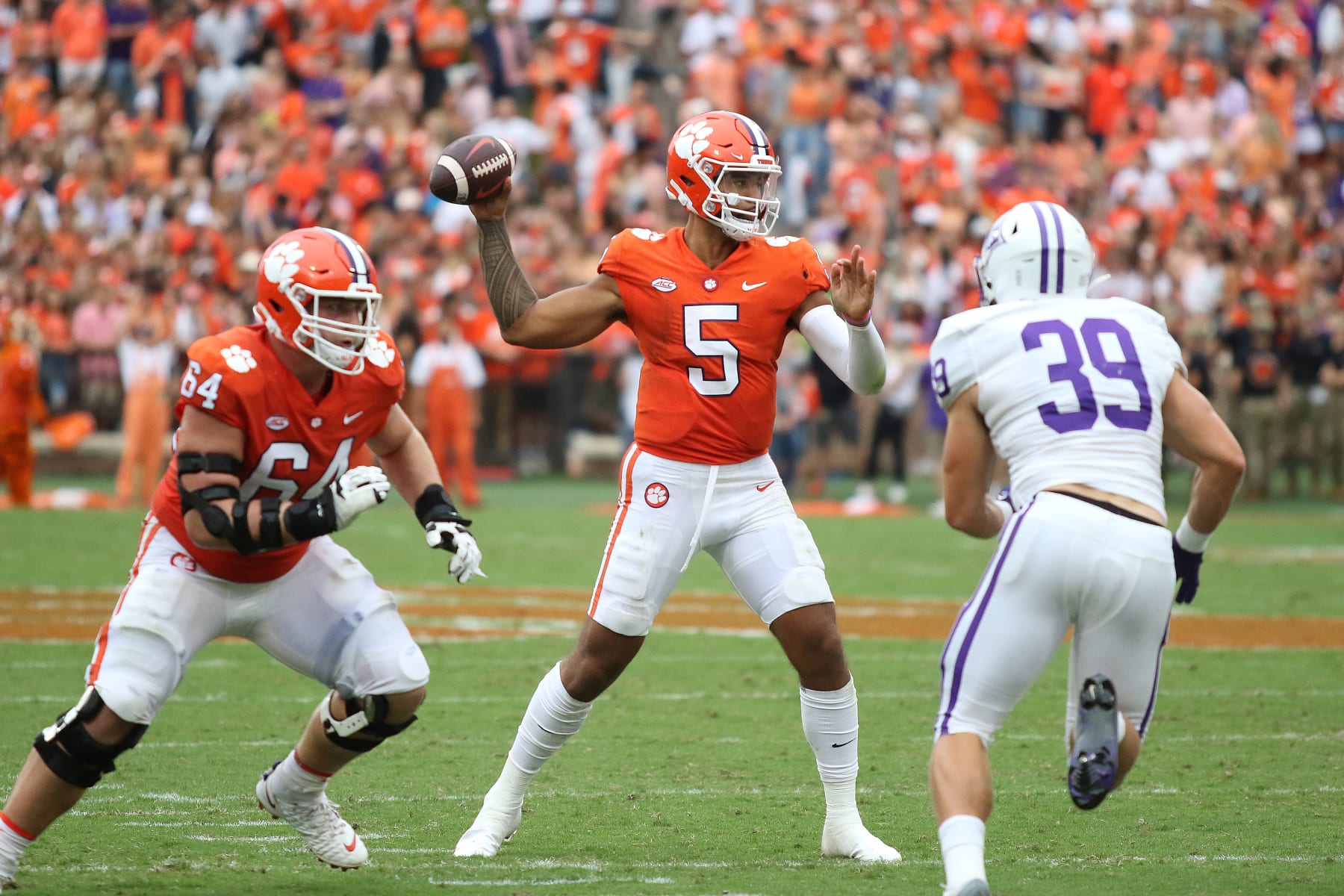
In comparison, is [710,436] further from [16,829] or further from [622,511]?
[16,829]

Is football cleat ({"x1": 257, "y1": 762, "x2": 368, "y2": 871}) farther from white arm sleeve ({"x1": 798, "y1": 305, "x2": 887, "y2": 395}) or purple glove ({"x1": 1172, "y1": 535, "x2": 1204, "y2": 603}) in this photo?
purple glove ({"x1": 1172, "y1": 535, "x2": 1204, "y2": 603})

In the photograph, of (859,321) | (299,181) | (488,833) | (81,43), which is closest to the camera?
(859,321)

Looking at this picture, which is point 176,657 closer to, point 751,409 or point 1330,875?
point 751,409

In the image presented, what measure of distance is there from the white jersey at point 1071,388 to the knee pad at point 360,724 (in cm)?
177

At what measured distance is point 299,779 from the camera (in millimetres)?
4707

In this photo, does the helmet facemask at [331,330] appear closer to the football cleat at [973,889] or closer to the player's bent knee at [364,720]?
the player's bent knee at [364,720]

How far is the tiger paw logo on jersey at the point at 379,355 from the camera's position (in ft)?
15.2

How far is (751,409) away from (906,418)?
11766 mm

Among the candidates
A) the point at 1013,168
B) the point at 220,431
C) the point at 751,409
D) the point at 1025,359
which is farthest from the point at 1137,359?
the point at 1013,168

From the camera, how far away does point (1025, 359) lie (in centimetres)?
404

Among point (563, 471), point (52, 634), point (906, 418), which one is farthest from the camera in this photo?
point (563, 471)

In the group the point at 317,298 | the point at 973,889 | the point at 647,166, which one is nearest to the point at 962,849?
the point at 973,889

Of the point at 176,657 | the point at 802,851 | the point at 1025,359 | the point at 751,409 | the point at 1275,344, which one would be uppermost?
the point at 1025,359

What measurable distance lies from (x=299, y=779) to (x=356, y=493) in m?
0.96
